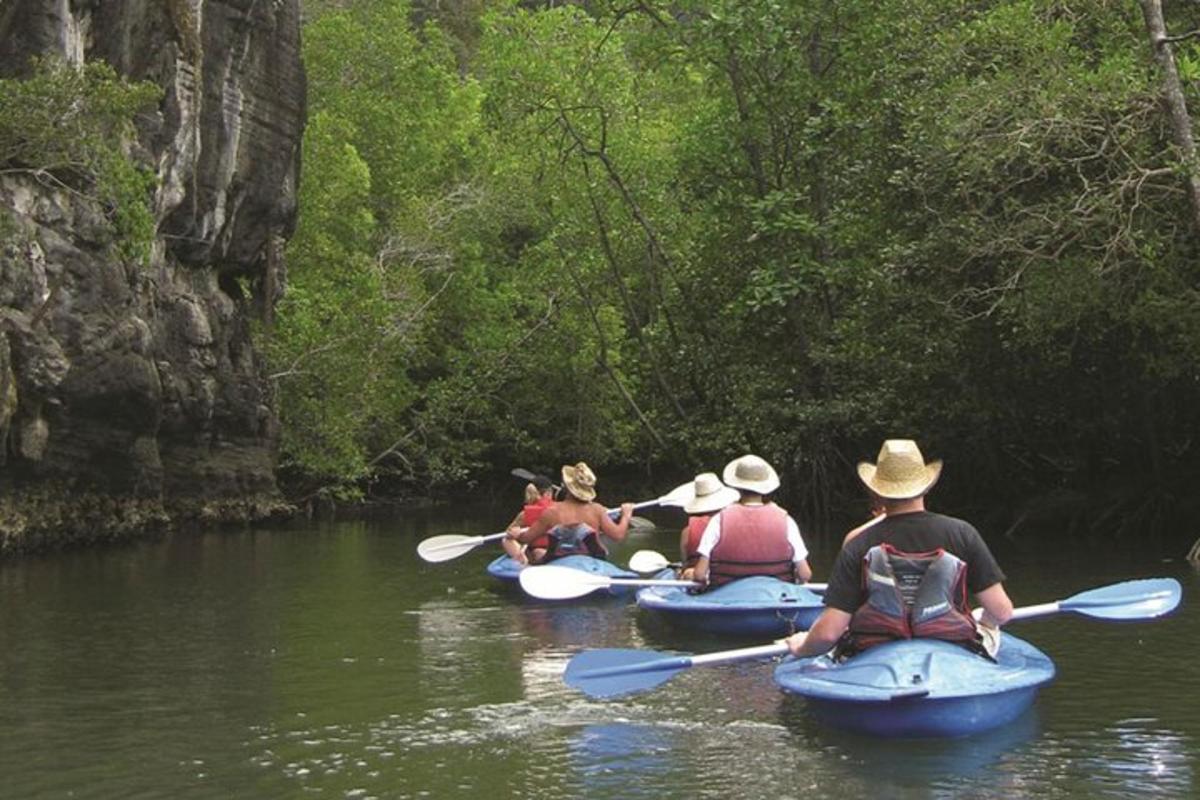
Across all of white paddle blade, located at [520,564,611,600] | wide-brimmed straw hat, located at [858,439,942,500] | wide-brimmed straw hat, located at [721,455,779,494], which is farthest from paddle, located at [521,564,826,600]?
wide-brimmed straw hat, located at [858,439,942,500]

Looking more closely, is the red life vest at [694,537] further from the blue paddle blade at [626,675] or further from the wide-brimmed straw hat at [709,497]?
the blue paddle blade at [626,675]

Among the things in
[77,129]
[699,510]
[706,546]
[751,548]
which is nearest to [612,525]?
[699,510]

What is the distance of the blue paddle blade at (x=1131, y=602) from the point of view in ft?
28.9

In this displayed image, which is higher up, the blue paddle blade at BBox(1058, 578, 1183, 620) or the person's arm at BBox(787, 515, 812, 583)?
the person's arm at BBox(787, 515, 812, 583)

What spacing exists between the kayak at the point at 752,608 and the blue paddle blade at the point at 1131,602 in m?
2.22

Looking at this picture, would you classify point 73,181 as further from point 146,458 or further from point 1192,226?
point 1192,226

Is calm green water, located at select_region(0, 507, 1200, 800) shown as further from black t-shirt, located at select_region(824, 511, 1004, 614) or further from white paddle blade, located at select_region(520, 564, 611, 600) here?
black t-shirt, located at select_region(824, 511, 1004, 614)

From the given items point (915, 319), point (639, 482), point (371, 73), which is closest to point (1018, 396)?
point (915, 319)

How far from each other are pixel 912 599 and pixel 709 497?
4973mm

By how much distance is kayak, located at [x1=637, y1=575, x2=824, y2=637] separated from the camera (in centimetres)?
1072

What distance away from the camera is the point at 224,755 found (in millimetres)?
7633

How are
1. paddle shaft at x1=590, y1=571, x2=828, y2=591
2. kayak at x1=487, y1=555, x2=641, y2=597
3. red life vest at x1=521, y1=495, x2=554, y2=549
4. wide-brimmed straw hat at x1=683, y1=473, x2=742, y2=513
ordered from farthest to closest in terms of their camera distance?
red life vest at x1=521, y1=495, x2=554, y2=549, kayak at x1=487, y1=555, x2=641, y2=597, wide-brimmed straw hat at x1=683, y1=473, x2=742, y2=513, paddle shaft at x1=590, y1=571, x2=828, y2=591

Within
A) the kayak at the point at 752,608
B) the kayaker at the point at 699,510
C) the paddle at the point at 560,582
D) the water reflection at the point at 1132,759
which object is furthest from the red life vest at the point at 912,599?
the kayaker at the point at 699,510

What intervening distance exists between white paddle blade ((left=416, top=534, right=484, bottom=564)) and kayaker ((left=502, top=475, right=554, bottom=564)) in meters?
0.97
